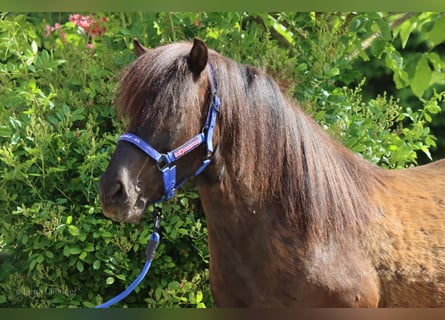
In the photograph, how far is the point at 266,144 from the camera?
84.2 inches

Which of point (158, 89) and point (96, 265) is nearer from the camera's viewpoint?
point (158, 89)

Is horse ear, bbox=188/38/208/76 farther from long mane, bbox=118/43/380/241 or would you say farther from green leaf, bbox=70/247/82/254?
green leaf, bbox=70/247/82/254

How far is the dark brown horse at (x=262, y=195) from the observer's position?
1977mm

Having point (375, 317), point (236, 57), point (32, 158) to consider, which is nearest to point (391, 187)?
point (375, 317)

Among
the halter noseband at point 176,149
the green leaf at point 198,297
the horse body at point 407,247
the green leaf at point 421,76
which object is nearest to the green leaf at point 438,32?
the green leaf at point 421,76

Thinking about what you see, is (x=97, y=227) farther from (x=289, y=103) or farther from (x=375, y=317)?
(x=375, y=317)

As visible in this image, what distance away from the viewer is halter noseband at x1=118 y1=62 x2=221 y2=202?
6.37ft

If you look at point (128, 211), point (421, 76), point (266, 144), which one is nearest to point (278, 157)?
point (266, 144)

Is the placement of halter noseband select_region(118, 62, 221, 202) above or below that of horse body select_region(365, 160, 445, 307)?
above

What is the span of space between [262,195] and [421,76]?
4.67 ft

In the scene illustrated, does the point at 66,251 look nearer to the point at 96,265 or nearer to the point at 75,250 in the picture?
the point at 75,250

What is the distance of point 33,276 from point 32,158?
1.79ft

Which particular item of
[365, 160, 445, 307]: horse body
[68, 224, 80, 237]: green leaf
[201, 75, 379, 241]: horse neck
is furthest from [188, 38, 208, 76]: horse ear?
[68, 224, 80, 237]: green leaf

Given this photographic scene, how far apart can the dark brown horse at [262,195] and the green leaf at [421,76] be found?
1008mm
